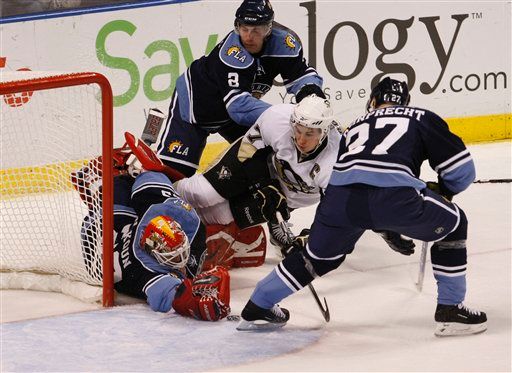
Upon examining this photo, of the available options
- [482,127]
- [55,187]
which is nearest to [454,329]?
[55,187]

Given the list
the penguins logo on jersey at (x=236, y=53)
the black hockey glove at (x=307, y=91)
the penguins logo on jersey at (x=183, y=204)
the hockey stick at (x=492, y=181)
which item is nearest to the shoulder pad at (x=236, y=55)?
the penguins logo on jersey at (x=236, y=53)

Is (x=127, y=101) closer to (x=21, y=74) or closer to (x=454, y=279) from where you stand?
(x=21, y=74)

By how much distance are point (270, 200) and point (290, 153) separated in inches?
11.0

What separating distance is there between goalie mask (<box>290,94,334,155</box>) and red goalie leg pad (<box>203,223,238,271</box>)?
0.71 m

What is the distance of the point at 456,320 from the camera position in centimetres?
408

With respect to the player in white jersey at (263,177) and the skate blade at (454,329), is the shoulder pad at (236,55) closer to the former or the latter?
the player in white jersey at (263,177)

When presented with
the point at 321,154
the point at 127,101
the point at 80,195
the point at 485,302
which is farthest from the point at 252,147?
the point at 127,101

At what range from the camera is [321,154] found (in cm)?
464

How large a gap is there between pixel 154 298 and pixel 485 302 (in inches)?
46.8

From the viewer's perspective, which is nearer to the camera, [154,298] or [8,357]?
[8,357]

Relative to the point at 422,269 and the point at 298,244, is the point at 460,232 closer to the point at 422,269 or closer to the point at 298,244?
the point at 422,269

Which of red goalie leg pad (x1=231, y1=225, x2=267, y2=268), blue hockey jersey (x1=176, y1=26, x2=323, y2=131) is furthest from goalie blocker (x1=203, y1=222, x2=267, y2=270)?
blue hockey jersey (x1=176, y1=26, x2=323, y2=131)

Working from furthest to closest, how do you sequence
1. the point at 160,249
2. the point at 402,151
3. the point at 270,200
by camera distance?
the point at 270,200 < the point at 160,249 < the point at 402,151

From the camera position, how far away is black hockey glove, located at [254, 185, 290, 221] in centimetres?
491
